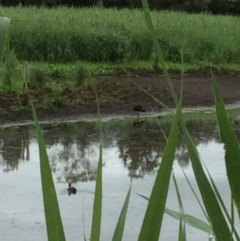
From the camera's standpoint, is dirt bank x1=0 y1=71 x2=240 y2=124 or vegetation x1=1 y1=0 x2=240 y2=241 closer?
vegetation x1=1 y1=0 x2=240 y2=241

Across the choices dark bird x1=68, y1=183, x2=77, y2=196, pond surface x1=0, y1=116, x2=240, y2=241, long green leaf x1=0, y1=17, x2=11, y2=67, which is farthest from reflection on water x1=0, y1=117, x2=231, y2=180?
long green leaf x1=0, y1=17, x2=11, y2=67

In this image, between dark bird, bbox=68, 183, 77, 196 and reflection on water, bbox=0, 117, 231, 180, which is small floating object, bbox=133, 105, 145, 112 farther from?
dark bird, bbox=68, 183, 77, 196

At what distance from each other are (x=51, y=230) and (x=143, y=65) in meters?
12.0

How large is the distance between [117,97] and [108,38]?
2.49 m

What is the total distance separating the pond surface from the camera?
4.95 metres

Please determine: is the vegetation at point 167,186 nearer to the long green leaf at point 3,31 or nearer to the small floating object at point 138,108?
the long green leaf at point 3,31

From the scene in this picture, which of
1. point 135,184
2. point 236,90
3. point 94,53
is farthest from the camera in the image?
point 94,53

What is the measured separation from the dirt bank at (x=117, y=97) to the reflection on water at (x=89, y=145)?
0.48 meters

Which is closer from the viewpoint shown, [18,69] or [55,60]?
[18,69]

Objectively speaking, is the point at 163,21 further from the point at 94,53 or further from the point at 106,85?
the point at 106,85

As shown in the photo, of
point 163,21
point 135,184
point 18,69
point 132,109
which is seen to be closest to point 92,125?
point 132,109

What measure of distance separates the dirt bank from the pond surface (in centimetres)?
47

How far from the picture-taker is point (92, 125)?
8.88m

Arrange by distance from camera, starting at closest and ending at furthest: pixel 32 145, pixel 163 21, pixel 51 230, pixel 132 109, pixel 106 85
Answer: pixel 51 230 < pixel 32 145 < pixel 132 109 < pixel 106 85 < pixel 163 21
